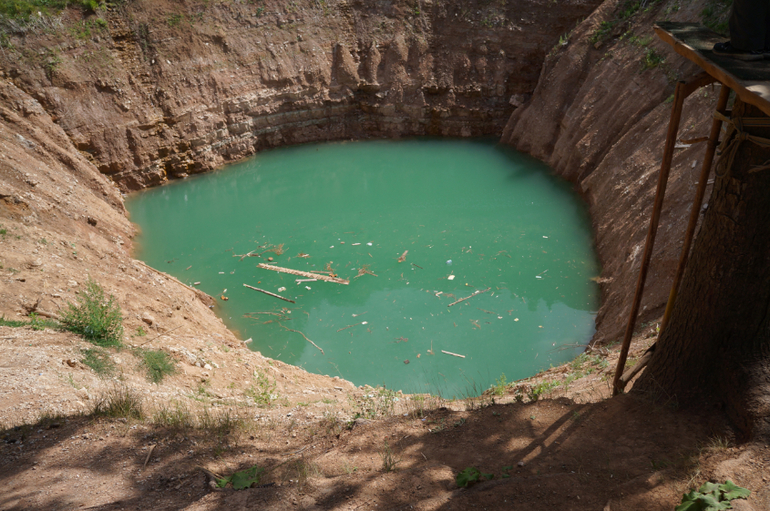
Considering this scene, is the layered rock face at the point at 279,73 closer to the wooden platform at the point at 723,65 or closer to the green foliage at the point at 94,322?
the green foliage at the point at 94,322

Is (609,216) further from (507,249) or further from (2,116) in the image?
(2,116)

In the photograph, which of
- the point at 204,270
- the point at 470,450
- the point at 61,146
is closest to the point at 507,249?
the point at 204,270

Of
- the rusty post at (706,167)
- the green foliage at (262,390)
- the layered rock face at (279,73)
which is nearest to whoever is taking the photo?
the rusty post at (706,167)

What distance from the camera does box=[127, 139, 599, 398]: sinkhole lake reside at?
8.44 meters

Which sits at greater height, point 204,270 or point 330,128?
point 330,128

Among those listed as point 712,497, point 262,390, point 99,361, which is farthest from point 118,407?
point 712,497

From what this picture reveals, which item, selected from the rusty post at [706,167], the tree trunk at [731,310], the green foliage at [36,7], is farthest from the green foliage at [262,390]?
the green foliage at [36,7]

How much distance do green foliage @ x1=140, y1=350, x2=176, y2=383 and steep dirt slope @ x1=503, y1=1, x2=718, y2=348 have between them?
6.09 meters

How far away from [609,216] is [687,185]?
2098mm

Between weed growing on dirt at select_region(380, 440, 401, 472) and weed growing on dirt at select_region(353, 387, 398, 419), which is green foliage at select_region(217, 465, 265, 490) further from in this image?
weed growing on dirt at select_region(353, 387, 398, 419)

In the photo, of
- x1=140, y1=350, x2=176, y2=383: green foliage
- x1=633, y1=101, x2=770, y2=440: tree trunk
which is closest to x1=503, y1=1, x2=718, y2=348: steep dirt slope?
x1=633, y1=101, x2=770, y2=440: tree trunk

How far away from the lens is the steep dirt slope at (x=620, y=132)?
333 inches

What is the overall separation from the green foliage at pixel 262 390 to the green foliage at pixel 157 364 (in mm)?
1021

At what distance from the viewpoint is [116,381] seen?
5699 mm
